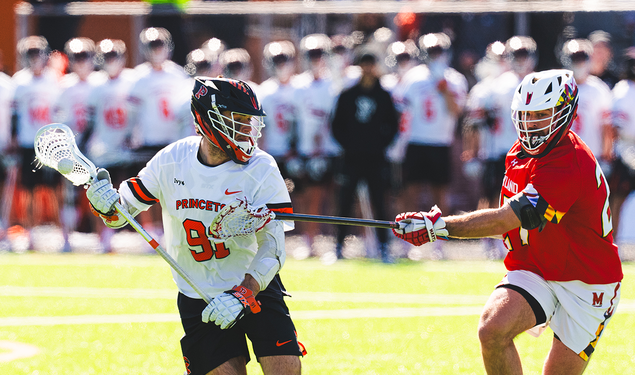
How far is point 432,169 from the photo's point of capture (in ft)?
34.7

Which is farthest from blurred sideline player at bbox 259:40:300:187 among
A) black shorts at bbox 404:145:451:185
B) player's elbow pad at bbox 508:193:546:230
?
player's elbow pad at bbox 508:193:546:230

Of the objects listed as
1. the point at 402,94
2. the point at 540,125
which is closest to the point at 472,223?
the point at 540,125

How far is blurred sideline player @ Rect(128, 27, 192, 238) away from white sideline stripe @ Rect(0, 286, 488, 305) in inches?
97.7

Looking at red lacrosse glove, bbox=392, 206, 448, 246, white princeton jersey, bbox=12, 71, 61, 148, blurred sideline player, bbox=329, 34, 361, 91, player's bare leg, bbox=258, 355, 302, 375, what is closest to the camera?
player's bare leg, bbox=258, 355, 302, 375

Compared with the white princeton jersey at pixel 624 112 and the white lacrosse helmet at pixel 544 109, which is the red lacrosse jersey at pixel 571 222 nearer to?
the white lacrosse helmet at pixel 544 109

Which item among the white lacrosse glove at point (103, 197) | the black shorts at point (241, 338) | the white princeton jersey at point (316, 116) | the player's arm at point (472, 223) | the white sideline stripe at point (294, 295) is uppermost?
the white lacrosse glove at point (103, 197)

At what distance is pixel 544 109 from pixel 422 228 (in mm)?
900

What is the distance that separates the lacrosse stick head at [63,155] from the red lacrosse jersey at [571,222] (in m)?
2.17

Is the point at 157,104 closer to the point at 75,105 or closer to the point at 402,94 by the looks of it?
the point at 75,105

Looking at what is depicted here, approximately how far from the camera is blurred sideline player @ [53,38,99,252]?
11062 mm

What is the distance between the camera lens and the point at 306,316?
706cm

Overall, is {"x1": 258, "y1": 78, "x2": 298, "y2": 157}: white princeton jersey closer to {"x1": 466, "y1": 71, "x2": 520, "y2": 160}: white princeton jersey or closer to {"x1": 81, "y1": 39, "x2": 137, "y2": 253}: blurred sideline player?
{"x1": 81, "y1": 39, "x2": 137, "y2": 253}: blurred sideline player

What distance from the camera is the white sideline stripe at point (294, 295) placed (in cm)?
775

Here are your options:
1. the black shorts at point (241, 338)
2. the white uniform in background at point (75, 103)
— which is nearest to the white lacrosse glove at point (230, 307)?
the black shorts at point (241, 338)
